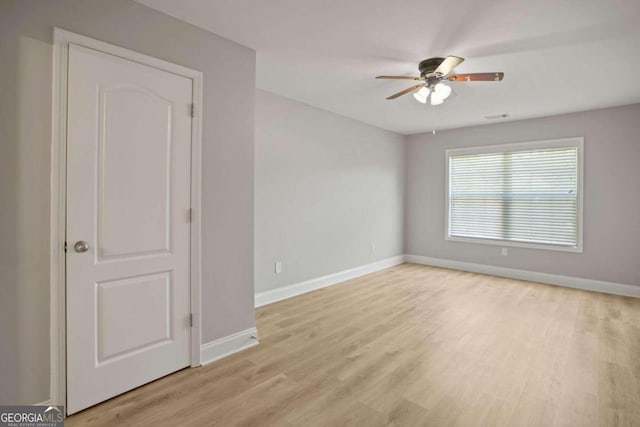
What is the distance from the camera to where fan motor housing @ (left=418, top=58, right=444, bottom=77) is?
2.77m

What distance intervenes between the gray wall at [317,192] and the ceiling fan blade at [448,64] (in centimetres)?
202

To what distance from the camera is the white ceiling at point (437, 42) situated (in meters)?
2.12

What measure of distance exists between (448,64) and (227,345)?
9.51ft

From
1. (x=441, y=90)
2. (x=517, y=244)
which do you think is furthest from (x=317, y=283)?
(x=517, y=244)

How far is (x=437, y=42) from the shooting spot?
254 cm

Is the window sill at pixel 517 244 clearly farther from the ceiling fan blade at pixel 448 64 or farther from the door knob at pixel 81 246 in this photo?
the door knob at pixel 81 246

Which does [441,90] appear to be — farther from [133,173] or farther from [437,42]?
[133,173]

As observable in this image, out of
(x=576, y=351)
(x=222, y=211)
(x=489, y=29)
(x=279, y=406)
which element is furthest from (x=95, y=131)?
(x=576, y=351)

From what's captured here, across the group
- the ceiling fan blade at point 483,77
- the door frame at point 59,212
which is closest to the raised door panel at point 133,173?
the door frame at point 59,212

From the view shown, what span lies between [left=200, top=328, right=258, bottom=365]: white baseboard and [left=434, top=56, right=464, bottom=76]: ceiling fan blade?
274 centimetres

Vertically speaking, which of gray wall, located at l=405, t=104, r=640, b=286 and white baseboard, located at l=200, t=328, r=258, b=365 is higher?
gray wall, located at l=405, t=104, r=640, b=286

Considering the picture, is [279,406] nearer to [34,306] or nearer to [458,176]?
[34,306]

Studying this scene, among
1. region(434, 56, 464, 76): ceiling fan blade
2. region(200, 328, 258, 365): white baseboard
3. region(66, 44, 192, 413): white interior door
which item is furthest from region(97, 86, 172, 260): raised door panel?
region(434, 56, 464, 76): ceiling fan blade

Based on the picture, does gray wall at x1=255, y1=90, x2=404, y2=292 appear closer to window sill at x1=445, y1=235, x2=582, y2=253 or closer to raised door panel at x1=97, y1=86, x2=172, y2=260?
window sill at x1=445, y1=235, x2=582, y2=253
